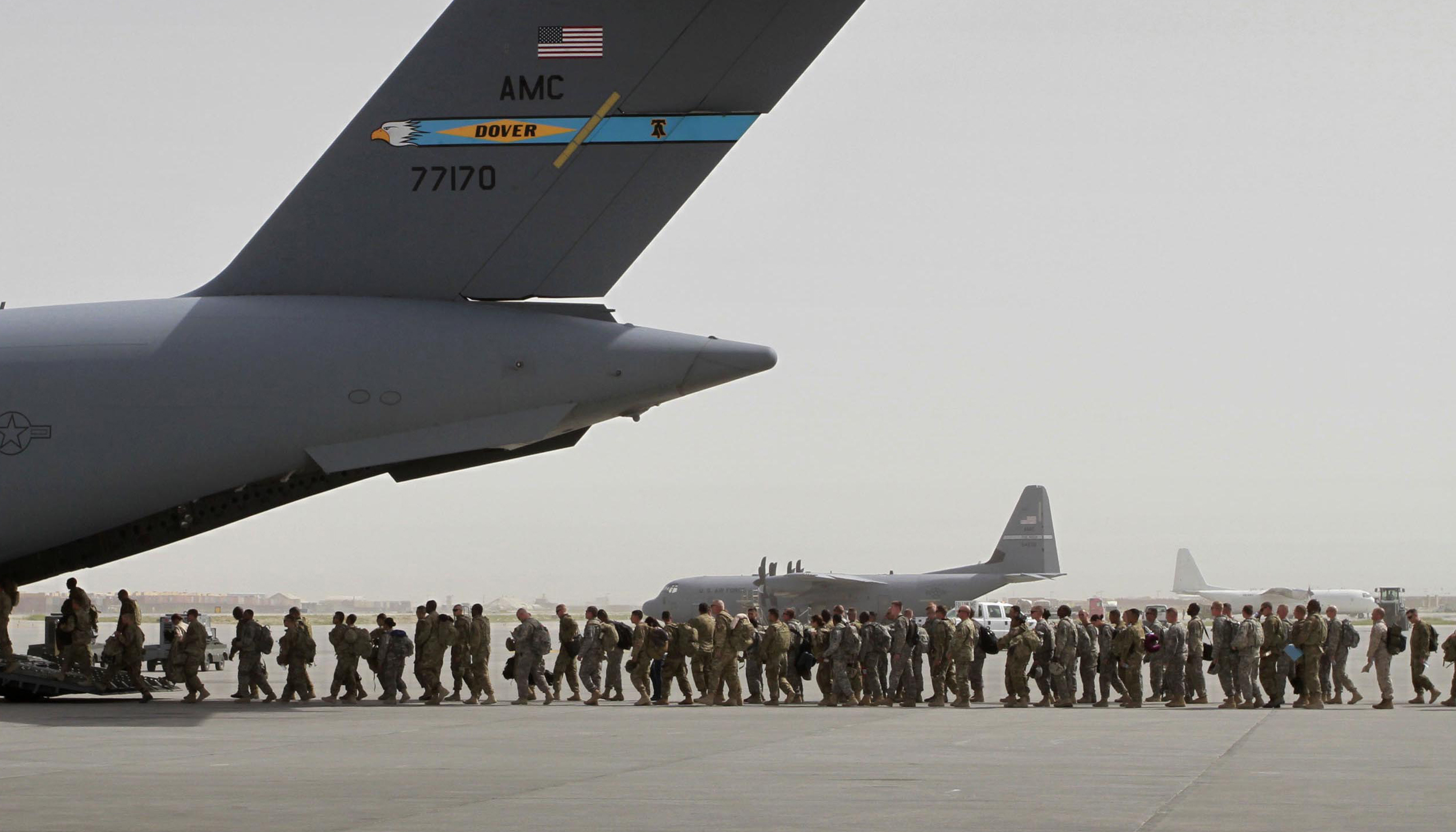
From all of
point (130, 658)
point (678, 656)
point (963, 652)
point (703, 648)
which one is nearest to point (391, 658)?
point (130, 658)

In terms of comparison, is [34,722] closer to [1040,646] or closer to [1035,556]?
[1040,646]

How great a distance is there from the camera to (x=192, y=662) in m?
16.5

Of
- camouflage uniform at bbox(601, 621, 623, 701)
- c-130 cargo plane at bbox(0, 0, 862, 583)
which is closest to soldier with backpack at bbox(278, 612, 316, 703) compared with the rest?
camouflage uniform at bbox(601, 621, 623, 701)

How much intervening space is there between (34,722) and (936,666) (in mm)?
9323

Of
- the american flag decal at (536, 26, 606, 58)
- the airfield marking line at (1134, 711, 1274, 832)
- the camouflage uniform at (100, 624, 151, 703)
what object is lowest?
the airfield marking line at (1134, 711, 1274, 832)

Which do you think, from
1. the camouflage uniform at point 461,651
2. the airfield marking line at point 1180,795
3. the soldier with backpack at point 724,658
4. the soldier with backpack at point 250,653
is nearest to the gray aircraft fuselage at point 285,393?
the soldier with backpack at point 250,653

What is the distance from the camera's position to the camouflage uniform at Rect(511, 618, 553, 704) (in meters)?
17.8

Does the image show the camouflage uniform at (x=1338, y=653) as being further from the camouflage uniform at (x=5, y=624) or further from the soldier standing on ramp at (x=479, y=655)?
the camouflage uniform at (x=5, y=624)

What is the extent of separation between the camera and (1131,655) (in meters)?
17.8

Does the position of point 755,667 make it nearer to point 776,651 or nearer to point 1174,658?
point 776,651

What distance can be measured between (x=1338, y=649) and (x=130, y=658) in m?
Answer: 13.1

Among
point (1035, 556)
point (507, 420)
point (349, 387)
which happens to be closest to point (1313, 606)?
point (507, 420)

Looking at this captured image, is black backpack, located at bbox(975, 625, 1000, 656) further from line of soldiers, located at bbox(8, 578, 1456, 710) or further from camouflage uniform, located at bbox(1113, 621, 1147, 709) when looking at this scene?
camouflage uniform, located at bbox(1113, 621, 1147, 709)

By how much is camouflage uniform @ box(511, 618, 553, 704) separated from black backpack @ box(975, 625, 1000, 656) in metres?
4.14
